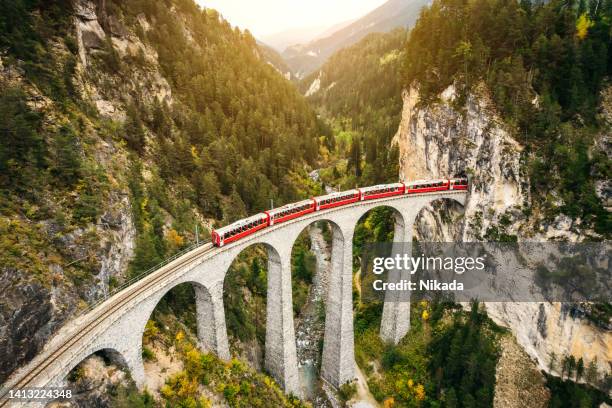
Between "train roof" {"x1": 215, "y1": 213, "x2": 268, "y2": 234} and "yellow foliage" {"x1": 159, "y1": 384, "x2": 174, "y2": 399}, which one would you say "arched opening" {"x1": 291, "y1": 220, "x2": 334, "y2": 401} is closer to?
"train roof" {"x1": 215, "y1": 213, "x2": 268, "y2": 234}

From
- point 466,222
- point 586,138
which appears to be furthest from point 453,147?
point 586,138

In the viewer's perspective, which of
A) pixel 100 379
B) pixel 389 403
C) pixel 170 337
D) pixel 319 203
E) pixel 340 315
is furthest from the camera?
pixel 389 403

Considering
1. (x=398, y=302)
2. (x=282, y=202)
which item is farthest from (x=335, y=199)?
(x=282, y=202)

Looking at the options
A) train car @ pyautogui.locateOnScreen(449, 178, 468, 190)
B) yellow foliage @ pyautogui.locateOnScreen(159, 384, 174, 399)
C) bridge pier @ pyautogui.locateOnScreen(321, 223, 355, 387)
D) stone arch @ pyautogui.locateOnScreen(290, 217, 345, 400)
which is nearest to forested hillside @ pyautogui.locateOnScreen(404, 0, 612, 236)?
train car @ pyautogui.locateOnScreen(449, 178, 468, 190)

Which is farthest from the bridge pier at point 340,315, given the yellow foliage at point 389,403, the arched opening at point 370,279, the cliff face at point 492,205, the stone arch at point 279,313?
the cliff face at point 492,205

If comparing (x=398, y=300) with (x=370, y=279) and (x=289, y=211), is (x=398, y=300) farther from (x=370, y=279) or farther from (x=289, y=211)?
(x=289, y=211)

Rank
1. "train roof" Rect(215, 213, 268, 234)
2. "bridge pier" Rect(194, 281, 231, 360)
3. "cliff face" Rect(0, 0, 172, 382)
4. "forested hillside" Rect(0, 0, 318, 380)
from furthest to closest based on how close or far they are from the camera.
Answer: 1. "train roof" Rect(215, 213, 268, 234)
2. "bridge pier" Rect(194, 281, 231, 360)
3. "forested hillside" Rect(0, 0, 318, 380)
4. "cliff face" Rect(0, 0, 172, 382)
